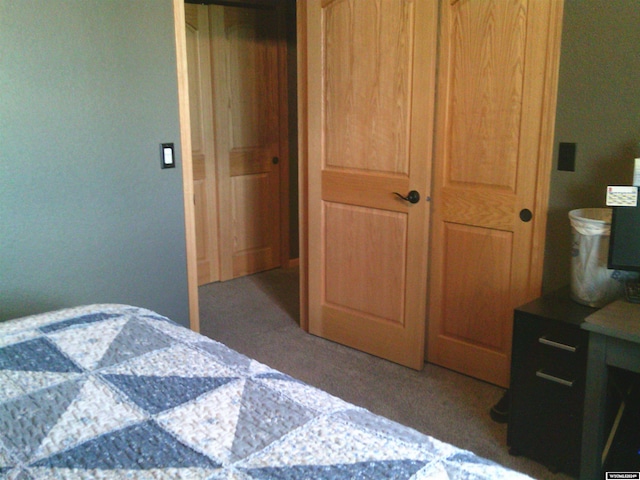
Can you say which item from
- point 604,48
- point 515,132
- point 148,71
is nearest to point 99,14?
point 148,71

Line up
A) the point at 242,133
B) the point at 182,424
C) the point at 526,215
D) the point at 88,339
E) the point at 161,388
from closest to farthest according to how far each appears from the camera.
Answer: the point at 182,424 → the point at 161,388 → the point at 88,339 → the point at 526,215 → the point at 242,133

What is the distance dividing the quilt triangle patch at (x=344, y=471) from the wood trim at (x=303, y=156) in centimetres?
260

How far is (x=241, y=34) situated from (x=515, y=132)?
8.26 ft

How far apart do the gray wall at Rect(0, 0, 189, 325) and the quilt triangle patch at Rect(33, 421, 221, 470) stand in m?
1.57

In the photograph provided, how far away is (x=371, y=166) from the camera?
3.24 metres

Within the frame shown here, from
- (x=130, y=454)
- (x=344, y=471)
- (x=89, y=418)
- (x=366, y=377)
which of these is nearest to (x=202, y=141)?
(x=366, y=377)

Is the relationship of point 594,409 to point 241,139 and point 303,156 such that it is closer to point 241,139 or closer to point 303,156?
point 303,156

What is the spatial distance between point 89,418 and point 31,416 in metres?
0.12

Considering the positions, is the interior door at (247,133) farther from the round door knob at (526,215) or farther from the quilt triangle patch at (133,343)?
the quilt triangle patch at (133,343)

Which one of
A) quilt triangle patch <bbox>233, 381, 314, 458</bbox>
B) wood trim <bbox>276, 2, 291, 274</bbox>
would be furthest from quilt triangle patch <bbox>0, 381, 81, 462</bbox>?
wood trim <bbox>276, 2, 291, 274</bbox>

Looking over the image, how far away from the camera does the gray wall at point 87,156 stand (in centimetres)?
243

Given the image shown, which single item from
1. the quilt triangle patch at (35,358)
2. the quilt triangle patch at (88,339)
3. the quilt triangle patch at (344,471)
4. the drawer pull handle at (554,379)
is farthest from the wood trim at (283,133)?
the quilt triangle patch at (344,471)

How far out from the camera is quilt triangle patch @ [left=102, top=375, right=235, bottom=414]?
1.30 m

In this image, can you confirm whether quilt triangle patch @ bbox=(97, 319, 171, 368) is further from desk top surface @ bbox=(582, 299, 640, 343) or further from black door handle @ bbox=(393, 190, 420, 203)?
black door handle @ bbox=(393, 190, 420, 203)
